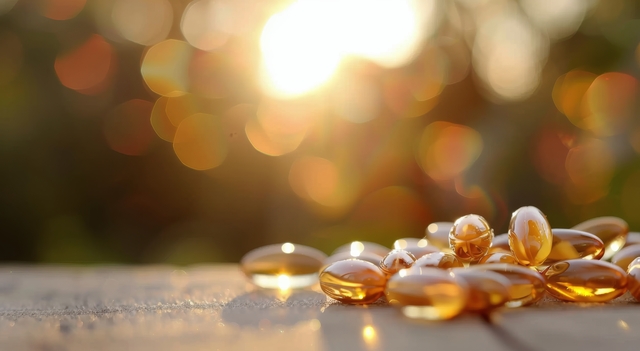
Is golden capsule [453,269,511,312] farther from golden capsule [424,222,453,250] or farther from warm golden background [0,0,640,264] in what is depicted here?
warm golden background [0,0,640,264]

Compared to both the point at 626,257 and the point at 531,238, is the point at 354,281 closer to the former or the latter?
the point at 531,238

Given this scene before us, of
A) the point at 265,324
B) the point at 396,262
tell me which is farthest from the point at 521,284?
the point at 265,324

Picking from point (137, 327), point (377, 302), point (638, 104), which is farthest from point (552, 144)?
point (137, 327)

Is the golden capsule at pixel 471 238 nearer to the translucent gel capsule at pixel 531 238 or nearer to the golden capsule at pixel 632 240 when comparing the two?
the translucent gel capsule at pixel 531 238

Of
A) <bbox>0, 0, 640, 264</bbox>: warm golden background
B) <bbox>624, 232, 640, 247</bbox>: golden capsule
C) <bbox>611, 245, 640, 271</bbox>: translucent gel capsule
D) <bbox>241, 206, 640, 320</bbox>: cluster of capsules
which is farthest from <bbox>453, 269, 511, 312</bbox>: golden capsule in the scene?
<bbox>0, 0, 640, 264</bbox>: warm golden background

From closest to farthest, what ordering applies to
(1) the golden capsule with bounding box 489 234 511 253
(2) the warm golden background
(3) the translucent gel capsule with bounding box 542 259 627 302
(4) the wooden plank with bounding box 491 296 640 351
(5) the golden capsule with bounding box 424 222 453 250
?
(4) the wooden plank with bounding box 491 296 640 351 → (3) the translucent gel capsule with bounding box 542 259 627 302 → (1) the golden capsule with bounding box 489 234 511 253 → (5) the golden capsule with bounding box 424 222 453 250 → (2) the warm golden background

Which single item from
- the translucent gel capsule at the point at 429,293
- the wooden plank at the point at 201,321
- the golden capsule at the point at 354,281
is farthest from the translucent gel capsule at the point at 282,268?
the translucent gel capsule at the point at 429,293

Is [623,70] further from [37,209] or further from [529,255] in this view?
[37,209]
